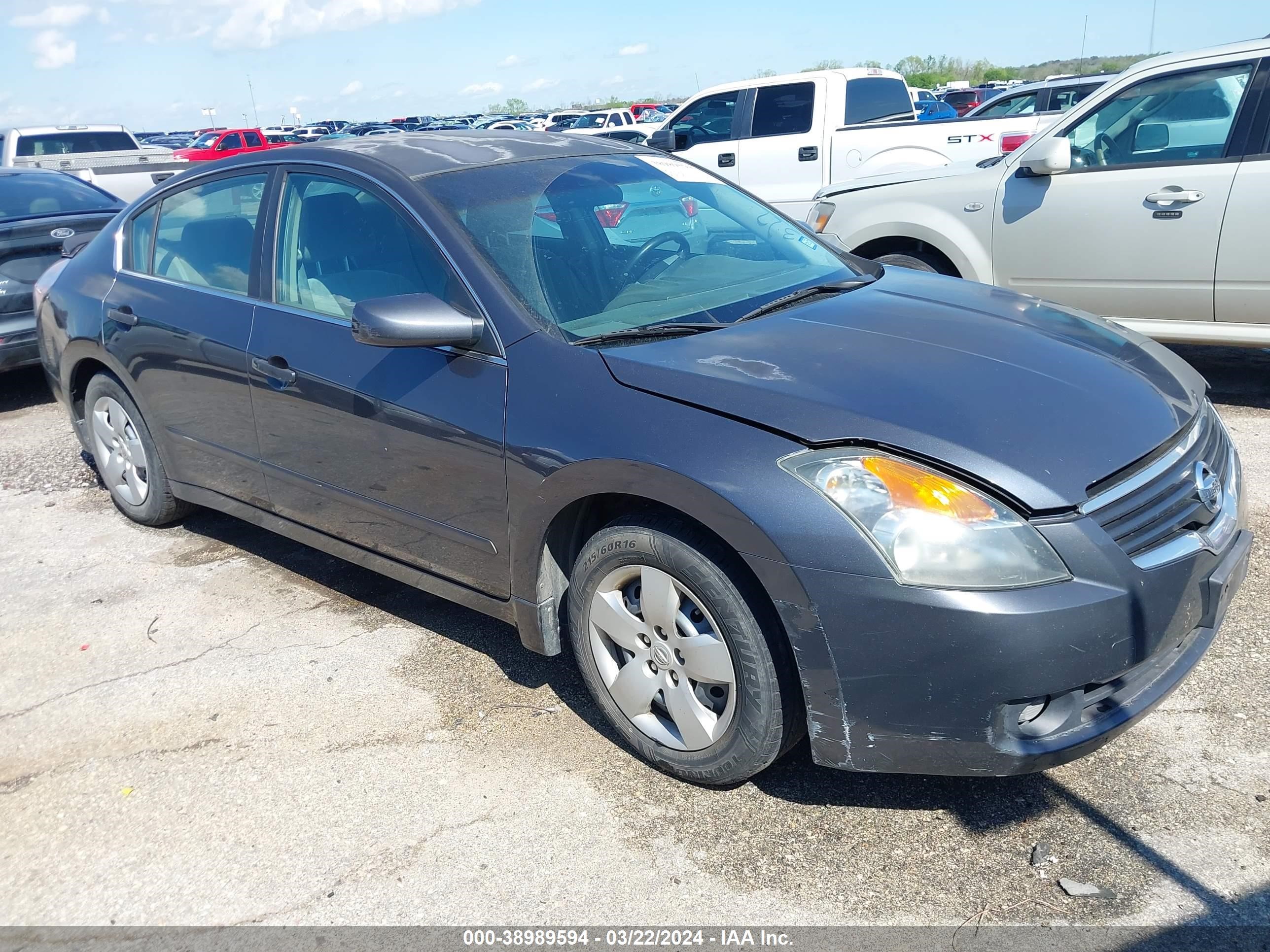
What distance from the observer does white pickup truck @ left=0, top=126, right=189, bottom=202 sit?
12.6 meters

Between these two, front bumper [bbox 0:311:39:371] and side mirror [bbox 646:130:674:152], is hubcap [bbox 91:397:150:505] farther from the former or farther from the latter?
side mirror [bbox 646:130:674:152]

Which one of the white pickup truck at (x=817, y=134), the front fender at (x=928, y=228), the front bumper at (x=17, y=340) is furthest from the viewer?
the white pickup truck at (x=817, y=134)

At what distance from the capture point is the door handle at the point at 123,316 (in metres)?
4.49

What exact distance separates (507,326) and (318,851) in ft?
5.05

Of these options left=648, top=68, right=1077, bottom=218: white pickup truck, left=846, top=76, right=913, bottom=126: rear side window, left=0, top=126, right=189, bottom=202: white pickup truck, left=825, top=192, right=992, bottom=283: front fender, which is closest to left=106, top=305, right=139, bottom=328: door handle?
left=825, top=192, right=992, bottom=283: front fender

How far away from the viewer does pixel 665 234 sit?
3.75 meters

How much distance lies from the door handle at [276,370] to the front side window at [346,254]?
0.71 ft

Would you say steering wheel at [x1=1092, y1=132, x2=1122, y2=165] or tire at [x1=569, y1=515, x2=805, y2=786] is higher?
steering wheel at [x1=1092, y1=132, x2=1122, y2=165]

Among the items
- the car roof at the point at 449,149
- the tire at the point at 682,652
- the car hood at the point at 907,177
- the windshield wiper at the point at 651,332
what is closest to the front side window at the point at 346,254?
the car roof at the point at 449,149

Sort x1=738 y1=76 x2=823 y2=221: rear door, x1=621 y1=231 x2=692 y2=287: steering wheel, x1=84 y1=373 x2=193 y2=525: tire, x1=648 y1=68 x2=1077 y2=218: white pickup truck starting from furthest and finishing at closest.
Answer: x1=738 y1=76 x2=823 y2=221: rear door
x1=648 y1=68 x2=1077 y2=218: white pickup truck
x1=84 y1=373 x2=193 y2=525: tire
x1=621 y1=231 x2=692 y2=287: steering wheel

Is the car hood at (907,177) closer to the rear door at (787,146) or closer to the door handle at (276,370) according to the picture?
the rear door at (787,146)

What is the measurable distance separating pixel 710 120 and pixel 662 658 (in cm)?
969

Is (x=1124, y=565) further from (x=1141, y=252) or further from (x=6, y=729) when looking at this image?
(x=1141, y=252)

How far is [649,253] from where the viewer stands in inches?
142
